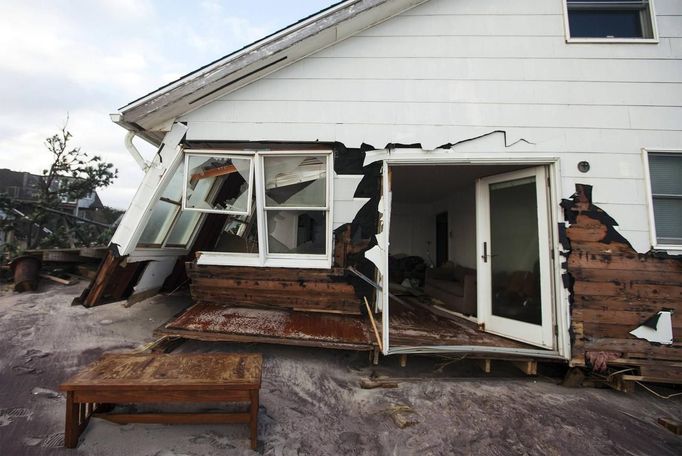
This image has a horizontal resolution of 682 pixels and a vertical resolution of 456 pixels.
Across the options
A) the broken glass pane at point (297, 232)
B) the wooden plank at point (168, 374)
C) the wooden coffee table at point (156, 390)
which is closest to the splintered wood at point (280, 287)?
the broken glass pane at point (297, 232)

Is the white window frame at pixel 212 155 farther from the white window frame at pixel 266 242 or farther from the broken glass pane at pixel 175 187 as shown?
the broken glass pane at pixel 175 187

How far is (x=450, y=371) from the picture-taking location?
3.25 m

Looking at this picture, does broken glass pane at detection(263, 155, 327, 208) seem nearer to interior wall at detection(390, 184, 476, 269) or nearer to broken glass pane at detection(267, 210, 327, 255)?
broken glass pane at detection(267, 210, 327, 255)

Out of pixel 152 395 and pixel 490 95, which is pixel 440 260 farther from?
pixel 152 395

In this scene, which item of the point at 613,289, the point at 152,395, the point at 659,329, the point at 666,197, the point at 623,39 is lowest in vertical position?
the point at 152,395

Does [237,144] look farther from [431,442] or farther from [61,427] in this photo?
[431,442]

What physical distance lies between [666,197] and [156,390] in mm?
5306

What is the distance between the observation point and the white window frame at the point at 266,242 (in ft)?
11.6

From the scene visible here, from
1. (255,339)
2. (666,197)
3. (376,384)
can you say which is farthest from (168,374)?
(666,197)

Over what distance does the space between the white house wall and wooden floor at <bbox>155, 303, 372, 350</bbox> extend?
219 cm

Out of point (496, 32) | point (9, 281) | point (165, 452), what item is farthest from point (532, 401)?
point (9, 281)

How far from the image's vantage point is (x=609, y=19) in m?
3.63

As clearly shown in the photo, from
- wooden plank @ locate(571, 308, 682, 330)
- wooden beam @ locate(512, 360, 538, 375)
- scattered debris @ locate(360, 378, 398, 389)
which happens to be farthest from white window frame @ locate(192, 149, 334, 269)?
wooden plank @ locate(571, 308, 682, 330)

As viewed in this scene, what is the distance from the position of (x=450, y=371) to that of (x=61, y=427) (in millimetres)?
3496
